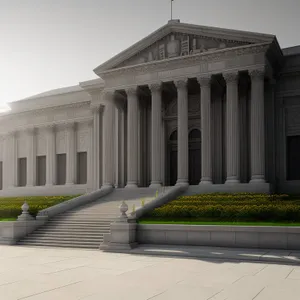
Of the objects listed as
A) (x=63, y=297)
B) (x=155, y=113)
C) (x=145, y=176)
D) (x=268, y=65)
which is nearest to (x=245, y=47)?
(x=268, y=65)

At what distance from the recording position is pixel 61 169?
171 ft

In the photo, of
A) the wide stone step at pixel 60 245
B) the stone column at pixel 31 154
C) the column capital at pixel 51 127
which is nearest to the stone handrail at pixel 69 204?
the wide stone step at pixel 60 245

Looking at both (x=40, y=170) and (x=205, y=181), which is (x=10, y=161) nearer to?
(x=40, y=170)

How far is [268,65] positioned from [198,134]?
10033 mm

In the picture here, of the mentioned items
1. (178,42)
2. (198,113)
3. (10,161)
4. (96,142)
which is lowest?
(10,161)

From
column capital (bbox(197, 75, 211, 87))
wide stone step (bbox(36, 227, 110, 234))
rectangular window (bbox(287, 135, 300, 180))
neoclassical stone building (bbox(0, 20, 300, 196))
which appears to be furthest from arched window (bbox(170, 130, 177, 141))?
wide stone step (bbox(36, 227, 110, 234))

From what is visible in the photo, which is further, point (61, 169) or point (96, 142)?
point (61, 169)

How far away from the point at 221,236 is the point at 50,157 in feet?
110

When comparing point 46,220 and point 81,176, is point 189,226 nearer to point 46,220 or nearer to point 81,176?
point 46,220

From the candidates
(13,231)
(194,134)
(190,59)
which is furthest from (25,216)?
(194,134)

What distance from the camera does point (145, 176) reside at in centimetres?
4391

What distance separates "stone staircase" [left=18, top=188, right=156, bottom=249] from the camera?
25344 millimetres

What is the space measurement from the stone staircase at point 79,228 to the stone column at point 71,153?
16.5 meters

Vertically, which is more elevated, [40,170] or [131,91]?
[131,91]
